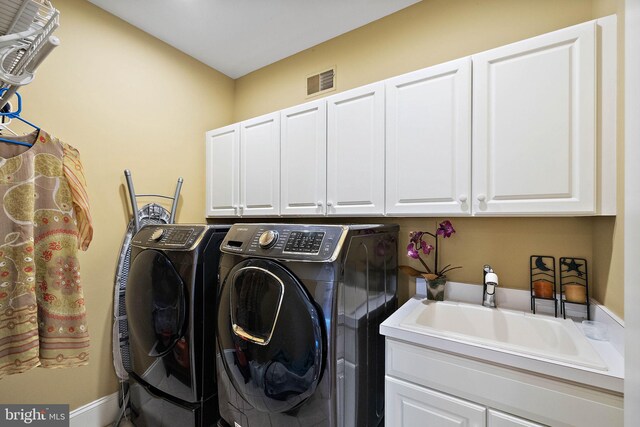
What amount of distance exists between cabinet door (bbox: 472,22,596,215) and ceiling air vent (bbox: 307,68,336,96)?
1.17 meters

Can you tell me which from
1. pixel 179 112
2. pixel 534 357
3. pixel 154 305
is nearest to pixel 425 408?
pixel 534 357

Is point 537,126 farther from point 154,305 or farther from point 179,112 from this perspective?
point 179,112

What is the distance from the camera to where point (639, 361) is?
581 mm

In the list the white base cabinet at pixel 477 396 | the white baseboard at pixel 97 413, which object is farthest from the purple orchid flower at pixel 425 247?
the white baseboard at pixel 97 413

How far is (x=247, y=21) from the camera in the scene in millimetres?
2104

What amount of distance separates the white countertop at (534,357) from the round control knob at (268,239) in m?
0.66

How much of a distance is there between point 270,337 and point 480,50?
200cm

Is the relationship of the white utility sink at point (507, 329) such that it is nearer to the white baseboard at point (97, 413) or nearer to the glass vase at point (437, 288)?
the glass vase at point (437, 288)

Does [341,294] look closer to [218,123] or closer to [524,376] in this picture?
[524,376]

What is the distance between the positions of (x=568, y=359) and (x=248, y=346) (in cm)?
124

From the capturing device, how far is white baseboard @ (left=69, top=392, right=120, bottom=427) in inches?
72.8

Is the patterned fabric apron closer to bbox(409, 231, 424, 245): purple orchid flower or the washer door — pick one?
the washer door

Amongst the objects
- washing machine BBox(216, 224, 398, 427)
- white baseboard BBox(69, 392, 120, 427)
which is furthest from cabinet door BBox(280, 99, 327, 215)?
white baseboard BBox(69, 392, 120, 427)

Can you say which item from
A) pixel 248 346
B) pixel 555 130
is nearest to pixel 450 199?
pixel 555 130
